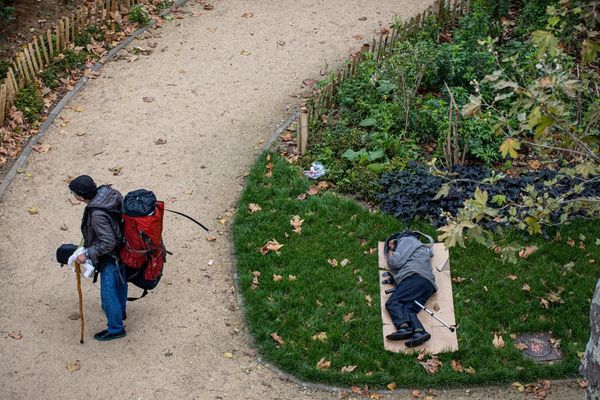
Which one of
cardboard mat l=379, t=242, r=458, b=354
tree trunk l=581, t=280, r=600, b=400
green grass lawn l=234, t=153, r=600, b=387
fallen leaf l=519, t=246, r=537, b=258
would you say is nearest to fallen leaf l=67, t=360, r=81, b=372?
→ green grass lawn l=234, t=153, r=600, b=387

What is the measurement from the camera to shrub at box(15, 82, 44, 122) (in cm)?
1196

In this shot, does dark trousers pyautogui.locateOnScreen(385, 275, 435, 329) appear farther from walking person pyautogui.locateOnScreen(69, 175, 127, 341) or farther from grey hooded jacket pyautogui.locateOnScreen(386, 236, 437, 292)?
walking person pyautogui.locateOnScreen(69, 175, 127, 341)

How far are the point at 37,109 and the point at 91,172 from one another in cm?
167

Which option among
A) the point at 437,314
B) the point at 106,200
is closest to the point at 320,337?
the point at 437,314

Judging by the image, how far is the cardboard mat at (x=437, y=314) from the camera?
8.80 metres

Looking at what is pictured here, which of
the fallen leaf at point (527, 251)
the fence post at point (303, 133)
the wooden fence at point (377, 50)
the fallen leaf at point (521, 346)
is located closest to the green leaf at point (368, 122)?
the wooden fence at point (377, 50)

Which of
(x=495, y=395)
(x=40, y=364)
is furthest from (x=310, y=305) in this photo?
(x=40, y=364)

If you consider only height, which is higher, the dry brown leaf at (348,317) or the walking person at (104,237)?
the walking person at (104,237)

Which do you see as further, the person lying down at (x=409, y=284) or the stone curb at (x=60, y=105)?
the stone curb at (x=60, y=105)

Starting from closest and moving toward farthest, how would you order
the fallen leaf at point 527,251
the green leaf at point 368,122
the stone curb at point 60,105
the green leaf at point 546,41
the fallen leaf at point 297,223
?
the green leaf at point 546,41 → the fallen leaf at point 527,251 → the fallen leaf at point 297,223 → the stone curb at point 60,105 → the green leaf at point 368,122

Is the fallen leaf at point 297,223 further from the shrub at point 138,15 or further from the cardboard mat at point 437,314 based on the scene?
the shrub at point 138,15

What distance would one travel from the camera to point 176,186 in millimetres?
10977

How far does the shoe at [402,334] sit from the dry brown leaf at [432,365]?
0.33 meters

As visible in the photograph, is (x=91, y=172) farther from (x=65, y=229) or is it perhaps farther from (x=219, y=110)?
(x=219, y=110)
